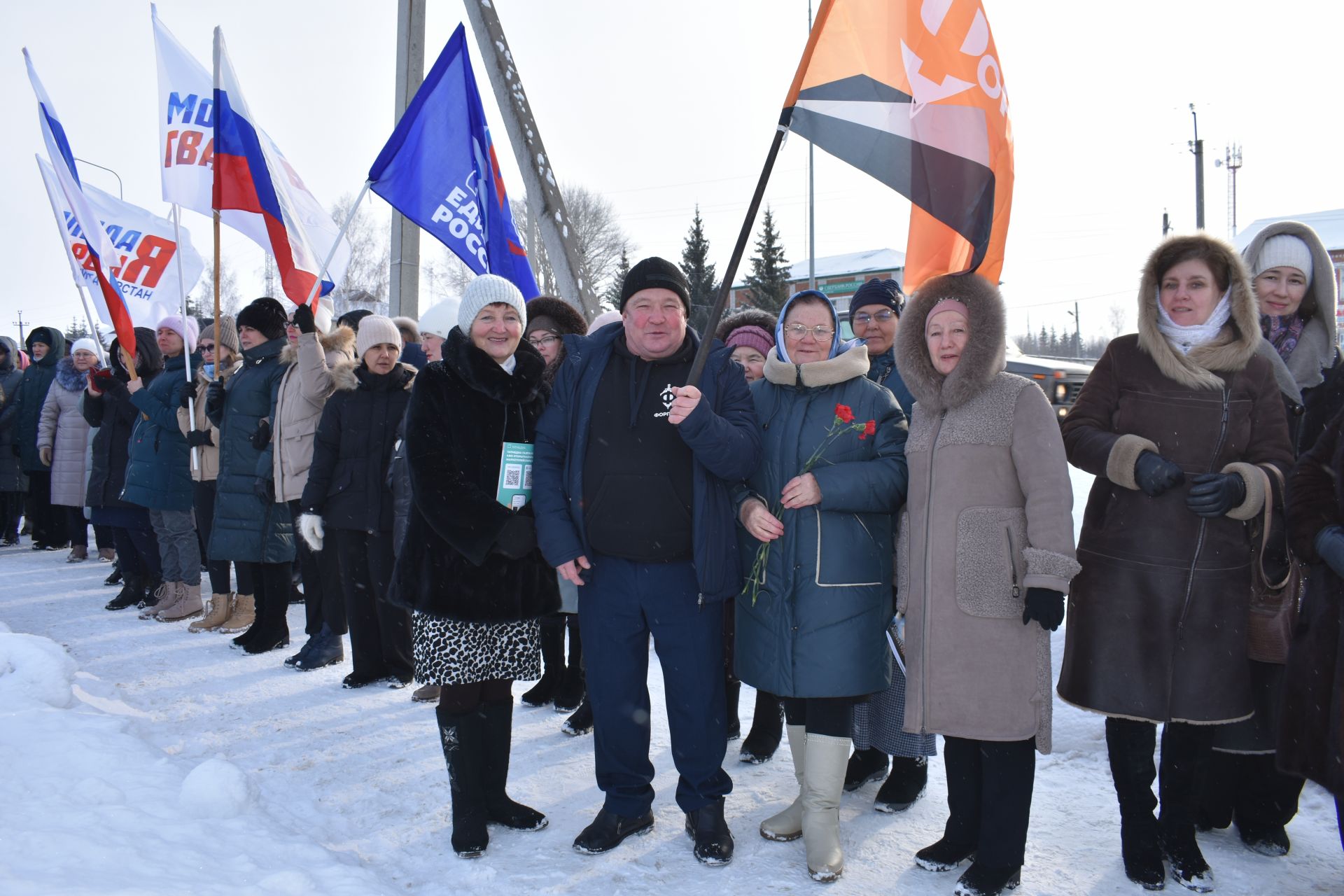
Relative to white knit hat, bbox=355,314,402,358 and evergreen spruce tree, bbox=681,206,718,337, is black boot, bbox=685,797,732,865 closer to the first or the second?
white knit hat, bbox=355,314,402,358

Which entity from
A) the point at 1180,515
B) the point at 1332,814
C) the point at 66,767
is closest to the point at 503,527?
the point at 66,767

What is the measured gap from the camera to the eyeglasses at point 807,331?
10.6ft

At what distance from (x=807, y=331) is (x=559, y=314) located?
207 centimetres

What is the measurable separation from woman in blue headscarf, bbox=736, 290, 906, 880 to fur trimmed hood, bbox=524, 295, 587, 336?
1921 millimetres

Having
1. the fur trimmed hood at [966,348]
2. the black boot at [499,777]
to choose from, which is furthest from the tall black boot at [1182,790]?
the black boot at [499,777]

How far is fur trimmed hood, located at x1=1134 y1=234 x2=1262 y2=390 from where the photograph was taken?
2980mm

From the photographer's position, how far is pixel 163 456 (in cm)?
699

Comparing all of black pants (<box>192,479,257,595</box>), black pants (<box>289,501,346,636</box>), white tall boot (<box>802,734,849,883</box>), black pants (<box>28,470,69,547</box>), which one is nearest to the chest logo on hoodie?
white tall boot (<box>802,734,849,883</box>)

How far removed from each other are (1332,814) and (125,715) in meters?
5.52

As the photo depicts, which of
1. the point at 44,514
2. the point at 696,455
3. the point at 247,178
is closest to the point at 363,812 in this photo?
the point at 696,455

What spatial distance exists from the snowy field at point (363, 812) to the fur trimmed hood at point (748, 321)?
206cm

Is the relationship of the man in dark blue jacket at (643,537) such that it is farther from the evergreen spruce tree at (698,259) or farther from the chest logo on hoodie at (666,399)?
the evergreen spruce tree at (698,259)

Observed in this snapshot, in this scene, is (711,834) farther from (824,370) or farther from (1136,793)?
(824,370)

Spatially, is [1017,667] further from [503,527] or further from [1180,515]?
[503,527]
